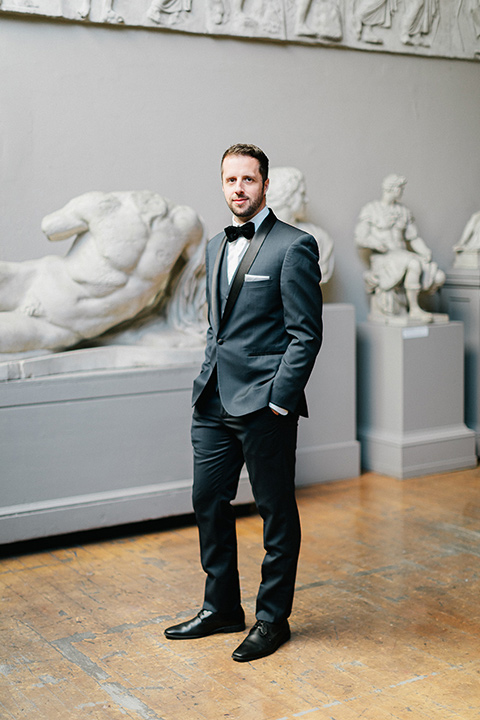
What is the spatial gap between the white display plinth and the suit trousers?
5.52ft

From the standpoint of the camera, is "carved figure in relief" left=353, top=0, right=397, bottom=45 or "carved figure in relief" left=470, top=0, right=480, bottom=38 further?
"carved figure in relief" left=470, top=0, right=480, bottom=38

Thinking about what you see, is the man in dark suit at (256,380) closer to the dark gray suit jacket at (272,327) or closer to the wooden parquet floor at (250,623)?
the dark gray suit jacket at (272,327)

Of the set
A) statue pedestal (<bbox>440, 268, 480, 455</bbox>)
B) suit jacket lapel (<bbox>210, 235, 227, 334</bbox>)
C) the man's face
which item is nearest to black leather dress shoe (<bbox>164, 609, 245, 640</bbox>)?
suit jacket lapel (<bbox>210, 235, 227, 334</bbox>)

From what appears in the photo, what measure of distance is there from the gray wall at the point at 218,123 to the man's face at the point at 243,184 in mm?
3166

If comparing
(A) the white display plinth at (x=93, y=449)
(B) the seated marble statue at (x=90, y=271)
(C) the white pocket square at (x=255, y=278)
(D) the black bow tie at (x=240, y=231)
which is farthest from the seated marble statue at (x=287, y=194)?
(C) the white pocket square at (x=255, y=278)

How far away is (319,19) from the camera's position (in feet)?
24.0

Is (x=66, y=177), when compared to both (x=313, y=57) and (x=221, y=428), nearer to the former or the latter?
(x=313, y=57)

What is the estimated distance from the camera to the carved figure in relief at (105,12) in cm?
632

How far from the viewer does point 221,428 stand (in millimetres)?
3707

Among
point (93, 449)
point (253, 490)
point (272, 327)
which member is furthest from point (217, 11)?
point (253, 490)

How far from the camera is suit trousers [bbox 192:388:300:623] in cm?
360

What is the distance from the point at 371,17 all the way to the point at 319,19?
545mm

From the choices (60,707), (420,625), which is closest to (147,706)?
(60,707)

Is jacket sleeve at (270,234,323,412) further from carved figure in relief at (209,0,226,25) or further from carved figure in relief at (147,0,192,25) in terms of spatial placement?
carved figure in relief at (209,0,226,25)
